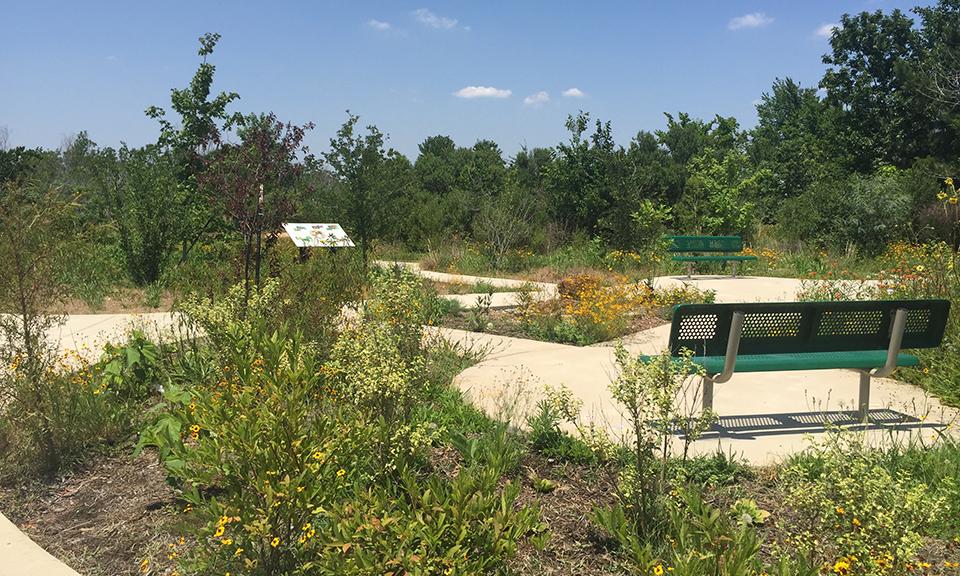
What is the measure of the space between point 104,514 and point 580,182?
18.8m

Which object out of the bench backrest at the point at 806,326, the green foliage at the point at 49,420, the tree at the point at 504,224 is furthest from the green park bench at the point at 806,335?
the tree at the point at 504,224

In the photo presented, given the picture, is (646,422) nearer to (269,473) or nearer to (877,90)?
(269,473)

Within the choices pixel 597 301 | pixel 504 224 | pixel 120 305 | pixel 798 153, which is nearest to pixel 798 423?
pixel 597 301

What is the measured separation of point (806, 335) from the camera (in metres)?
4.61

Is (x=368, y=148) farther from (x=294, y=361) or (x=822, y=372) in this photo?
(x=294, y=361)

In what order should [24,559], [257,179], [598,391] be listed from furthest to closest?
1. [257,179]
2. [598,391]
3. [24,559]

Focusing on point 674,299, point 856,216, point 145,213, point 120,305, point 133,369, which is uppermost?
point 145,213

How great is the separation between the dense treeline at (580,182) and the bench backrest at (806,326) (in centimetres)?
387

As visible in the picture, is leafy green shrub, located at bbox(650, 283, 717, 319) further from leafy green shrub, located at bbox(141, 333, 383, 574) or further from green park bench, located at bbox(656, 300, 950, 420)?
leafy green shrub, located at bbox(141, 333, 383, 574)

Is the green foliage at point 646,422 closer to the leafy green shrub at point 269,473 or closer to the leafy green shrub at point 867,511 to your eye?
the leafy green shrub at point 867,511

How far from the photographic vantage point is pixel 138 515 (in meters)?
3.30

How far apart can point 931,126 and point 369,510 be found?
31311mm

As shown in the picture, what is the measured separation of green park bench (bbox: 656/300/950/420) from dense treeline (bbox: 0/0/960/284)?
3925 millimetres

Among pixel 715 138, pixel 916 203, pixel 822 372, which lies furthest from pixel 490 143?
pixel 822 372
